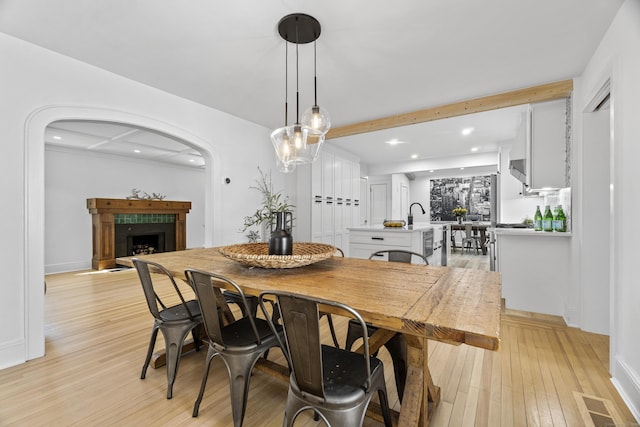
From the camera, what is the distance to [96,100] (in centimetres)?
265

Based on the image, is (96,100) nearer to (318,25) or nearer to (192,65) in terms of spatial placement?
(192,65)

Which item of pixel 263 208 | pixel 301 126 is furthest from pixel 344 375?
pixel 263 208

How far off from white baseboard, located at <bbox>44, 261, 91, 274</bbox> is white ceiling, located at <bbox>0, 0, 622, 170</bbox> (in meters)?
4.65

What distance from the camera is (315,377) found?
41.8 inches

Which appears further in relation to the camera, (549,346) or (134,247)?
(134,247)

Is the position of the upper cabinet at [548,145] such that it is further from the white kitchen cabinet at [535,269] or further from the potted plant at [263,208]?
the potted plant at [263,208]

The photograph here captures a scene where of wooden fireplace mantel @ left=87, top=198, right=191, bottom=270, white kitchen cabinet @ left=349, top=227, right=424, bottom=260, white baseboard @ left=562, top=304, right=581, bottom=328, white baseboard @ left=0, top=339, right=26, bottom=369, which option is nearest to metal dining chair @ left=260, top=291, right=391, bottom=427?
white baseboard @ left=0, top=339, right=26, bottom=369

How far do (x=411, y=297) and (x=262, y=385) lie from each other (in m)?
1.28

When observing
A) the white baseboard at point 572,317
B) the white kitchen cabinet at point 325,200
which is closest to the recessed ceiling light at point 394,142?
the white kitchen cabinet at point 325,200

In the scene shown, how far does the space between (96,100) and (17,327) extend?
6.50 ft

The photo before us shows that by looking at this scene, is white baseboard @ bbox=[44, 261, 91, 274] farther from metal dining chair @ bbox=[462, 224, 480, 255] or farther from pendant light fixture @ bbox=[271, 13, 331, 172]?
metal dining chair @ bbox=[462, 224, 480, 255]

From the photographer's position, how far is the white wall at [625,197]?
5.37ft

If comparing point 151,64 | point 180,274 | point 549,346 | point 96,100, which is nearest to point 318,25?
point 151,64

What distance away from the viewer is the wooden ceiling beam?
115 inches
